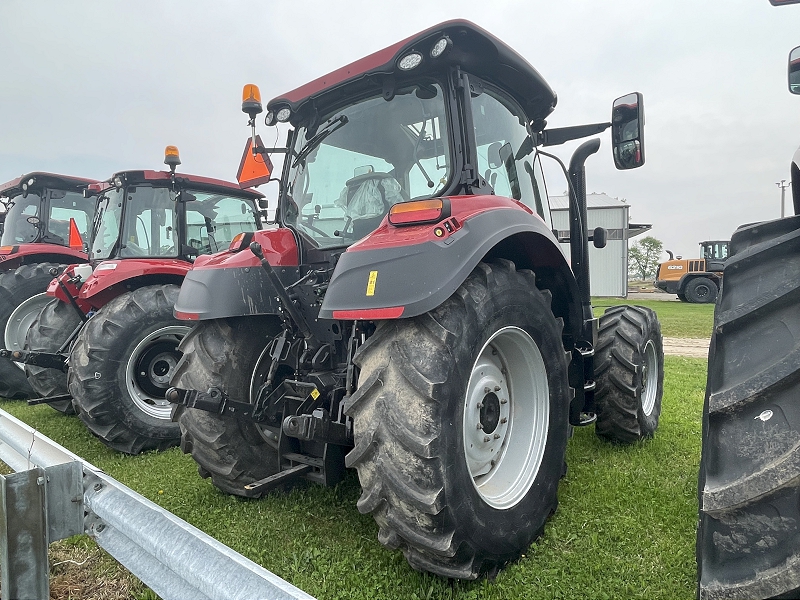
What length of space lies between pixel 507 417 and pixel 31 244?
712 cm

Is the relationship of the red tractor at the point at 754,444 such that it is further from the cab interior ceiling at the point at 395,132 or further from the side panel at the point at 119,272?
the side panel at the point at 119,272

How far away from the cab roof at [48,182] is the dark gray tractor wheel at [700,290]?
22.7 meters

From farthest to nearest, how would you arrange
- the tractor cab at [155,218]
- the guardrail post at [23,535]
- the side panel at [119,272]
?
the tractor cab at [155,218], the side panel at [119,272], the guardrail post at [23,535]

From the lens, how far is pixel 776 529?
3.24 feet

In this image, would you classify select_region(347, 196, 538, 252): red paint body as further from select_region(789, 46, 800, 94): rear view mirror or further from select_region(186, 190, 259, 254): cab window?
select_region(186, 190, 259, 254): cab window

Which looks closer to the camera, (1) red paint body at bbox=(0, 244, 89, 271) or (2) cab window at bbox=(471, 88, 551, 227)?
(2) cab window at bbox=(471, 88, 551, 227)

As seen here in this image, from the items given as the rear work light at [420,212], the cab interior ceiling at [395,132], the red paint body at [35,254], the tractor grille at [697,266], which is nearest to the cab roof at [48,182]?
the red paint body at [35,254]

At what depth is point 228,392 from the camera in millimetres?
2865

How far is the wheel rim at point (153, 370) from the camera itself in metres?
4.55

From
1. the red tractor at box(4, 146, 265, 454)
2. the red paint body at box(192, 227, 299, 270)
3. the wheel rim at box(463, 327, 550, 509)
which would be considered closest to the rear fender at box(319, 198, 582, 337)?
the wheel rim at box(463, 327, 550, 509)

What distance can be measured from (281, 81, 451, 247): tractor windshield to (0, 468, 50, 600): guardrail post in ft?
5.70

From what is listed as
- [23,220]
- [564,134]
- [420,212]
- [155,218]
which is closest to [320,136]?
Answer: [420,212]

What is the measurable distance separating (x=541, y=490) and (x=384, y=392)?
1010mm

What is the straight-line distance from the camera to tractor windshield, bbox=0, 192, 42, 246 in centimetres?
739
